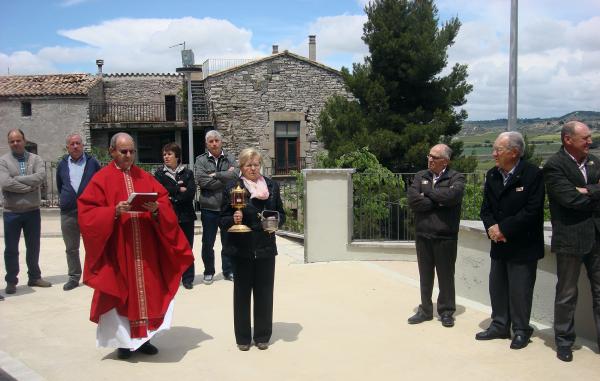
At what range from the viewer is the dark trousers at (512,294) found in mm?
5070

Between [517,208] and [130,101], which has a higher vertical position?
[130,101]

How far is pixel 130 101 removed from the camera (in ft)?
93.9

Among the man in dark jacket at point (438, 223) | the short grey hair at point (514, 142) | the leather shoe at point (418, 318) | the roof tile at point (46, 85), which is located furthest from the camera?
the roof tile at point (46, 85)

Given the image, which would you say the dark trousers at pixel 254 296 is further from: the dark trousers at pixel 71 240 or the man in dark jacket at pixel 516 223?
the dark trousers at pixel 71 240

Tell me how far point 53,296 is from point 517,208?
5380 mm

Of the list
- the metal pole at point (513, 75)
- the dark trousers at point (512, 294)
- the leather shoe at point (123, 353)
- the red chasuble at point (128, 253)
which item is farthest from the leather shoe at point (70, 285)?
the metal pole at point (513, 75)

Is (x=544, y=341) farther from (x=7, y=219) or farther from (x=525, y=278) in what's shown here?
(x=7, y=219)

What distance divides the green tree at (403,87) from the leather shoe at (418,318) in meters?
A: 11.6

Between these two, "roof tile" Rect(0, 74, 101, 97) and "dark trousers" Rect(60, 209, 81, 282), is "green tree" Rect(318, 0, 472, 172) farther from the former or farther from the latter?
"roof tile" Rect(0, 74, 101, 97)

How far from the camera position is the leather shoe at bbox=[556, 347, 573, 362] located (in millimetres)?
4739

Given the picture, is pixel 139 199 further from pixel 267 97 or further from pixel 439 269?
pixel 267 97

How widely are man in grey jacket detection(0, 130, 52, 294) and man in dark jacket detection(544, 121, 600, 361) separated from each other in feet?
19.2

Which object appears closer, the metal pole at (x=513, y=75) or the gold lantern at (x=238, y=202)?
the gold lantern at (x=238, y=202)

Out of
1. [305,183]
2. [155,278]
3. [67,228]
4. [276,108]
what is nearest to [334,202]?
[305,183]
